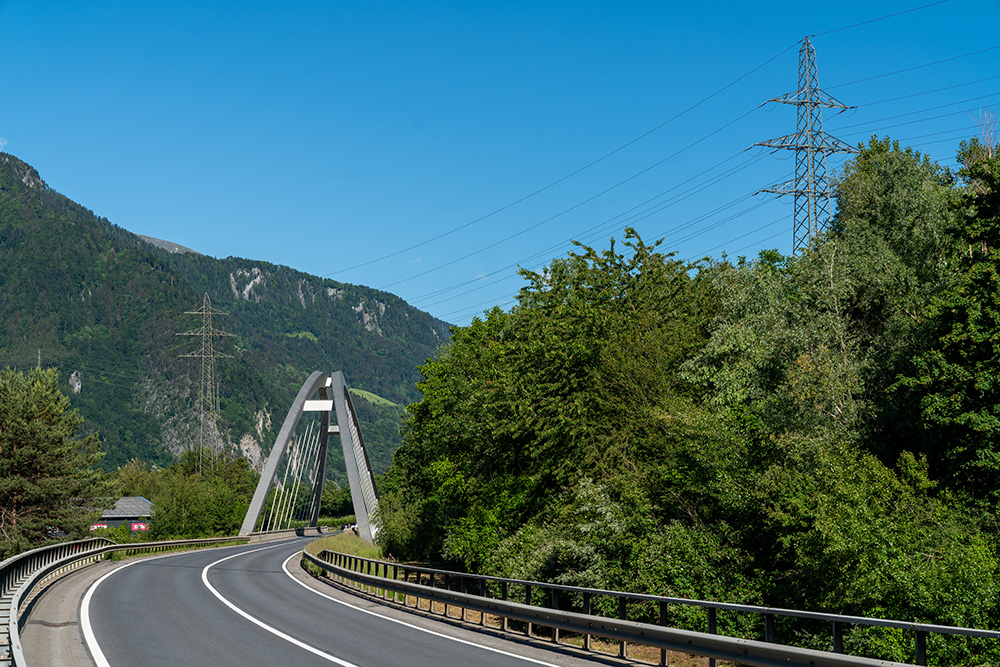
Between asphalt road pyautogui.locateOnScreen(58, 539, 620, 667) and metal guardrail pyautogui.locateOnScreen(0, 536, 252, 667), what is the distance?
769mm

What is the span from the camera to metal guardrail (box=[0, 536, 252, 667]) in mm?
11133

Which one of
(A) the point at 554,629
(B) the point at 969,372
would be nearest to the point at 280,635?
(A) the point at 554,629

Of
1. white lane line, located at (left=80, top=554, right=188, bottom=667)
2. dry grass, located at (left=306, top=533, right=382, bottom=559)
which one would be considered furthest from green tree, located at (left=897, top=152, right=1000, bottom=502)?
dry grass, located at (left=306, top=533, right=382, bottom=559)

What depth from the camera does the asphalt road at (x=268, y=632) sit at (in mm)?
13453

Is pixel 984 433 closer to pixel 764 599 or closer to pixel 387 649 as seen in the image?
pixel 764 599

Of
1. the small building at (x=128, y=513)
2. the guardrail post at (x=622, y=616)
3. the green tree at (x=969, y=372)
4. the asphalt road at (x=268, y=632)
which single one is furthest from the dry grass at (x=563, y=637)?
the small building at (x=128, y=513)

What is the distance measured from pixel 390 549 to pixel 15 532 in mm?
24908

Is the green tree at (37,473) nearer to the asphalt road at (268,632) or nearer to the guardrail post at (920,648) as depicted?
the asphalt road at (268,632)

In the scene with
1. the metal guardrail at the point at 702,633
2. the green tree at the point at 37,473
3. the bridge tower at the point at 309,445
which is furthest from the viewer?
the bridge tower at the point at 309,445

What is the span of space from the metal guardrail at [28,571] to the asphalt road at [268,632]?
2.52 feet

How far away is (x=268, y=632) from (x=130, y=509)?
107335 mm

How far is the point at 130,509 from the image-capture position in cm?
11300

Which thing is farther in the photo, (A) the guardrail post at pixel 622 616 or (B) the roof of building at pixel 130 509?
(B) the roof of building at pixel 130 509

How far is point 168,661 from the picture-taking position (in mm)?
13125
